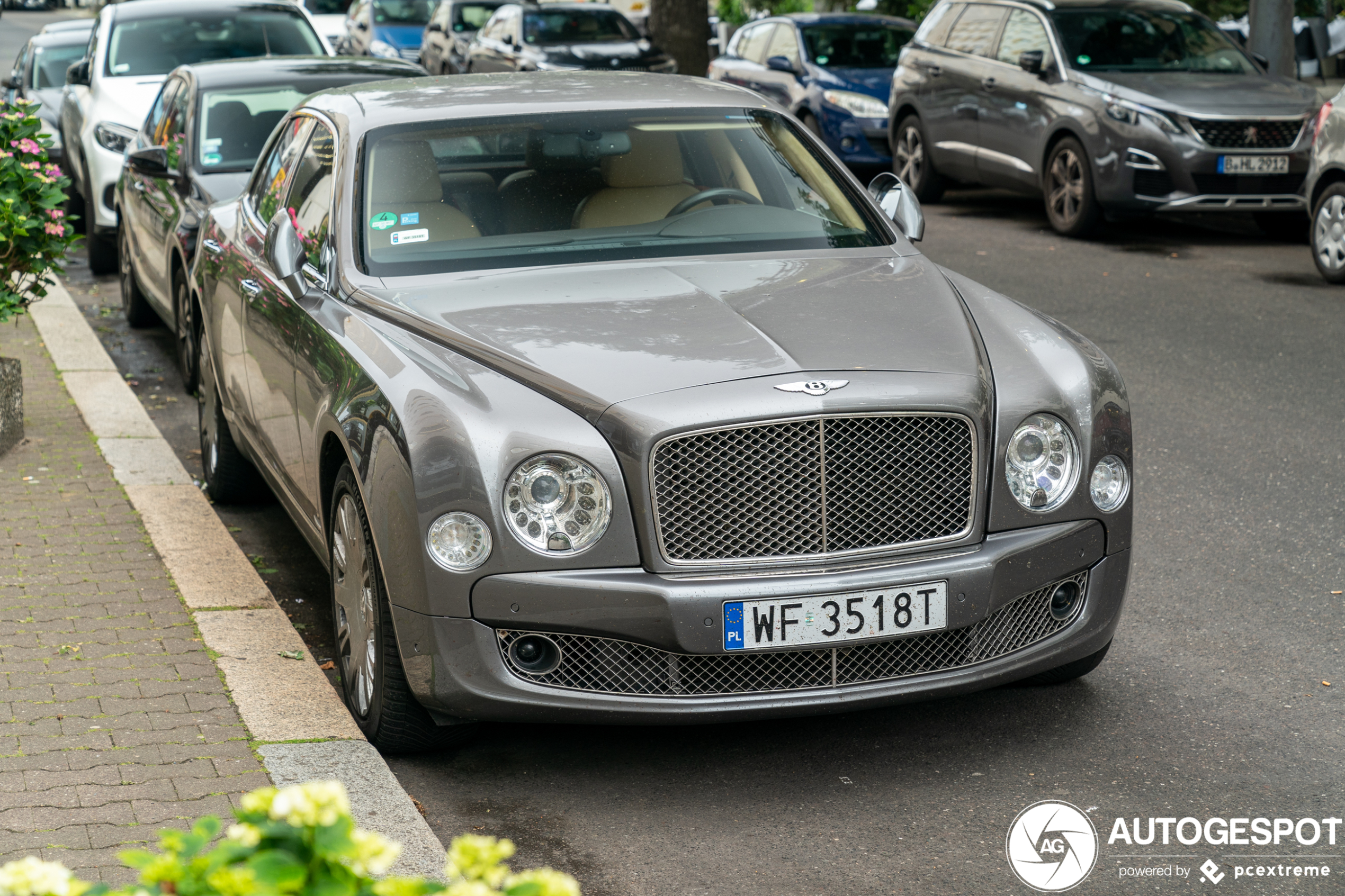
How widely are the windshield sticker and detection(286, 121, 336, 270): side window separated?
0.26m

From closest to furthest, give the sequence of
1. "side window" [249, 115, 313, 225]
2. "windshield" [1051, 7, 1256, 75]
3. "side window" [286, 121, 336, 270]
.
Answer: "side window" [286, 121, 336, 270], "side window" [249, 115, 313, 225], "windshield" [1051, 7, 1256, 75]

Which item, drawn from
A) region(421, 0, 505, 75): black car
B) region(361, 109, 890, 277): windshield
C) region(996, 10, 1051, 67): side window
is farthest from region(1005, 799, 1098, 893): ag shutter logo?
region(421, 0, 505, 75): black car

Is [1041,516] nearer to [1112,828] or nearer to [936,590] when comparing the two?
[936,590]

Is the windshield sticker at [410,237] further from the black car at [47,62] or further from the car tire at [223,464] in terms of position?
the black car at [47,62]

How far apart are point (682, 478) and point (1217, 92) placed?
10.0 m

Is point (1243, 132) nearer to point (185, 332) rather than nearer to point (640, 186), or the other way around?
point (185, 332)

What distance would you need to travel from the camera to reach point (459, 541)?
3789 millimetres

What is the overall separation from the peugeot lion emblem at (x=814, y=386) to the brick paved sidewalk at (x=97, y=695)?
1.58 meters

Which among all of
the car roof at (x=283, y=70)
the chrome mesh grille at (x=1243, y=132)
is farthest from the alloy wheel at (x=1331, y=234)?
the car roof at (x=283, y=70)

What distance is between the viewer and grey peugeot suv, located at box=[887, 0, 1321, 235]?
12.1 metres

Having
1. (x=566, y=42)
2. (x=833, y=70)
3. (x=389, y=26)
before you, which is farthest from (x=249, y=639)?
(x=389, y=26)

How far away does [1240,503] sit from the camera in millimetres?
6258

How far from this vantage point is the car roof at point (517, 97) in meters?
5.38

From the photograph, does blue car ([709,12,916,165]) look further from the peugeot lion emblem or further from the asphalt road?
the peugeot lion emblem
